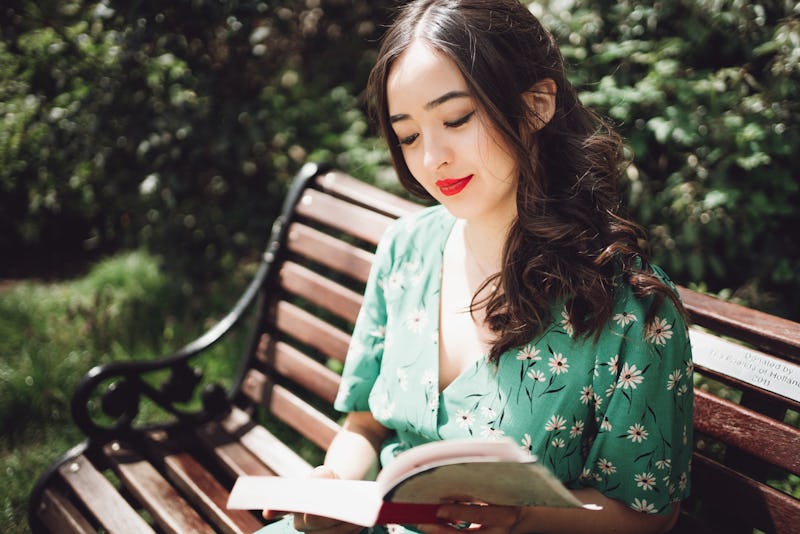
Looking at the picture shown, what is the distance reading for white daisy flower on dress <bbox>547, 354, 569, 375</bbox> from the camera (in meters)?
1.52

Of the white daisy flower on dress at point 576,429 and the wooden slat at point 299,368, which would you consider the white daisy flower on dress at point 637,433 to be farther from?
the wooden slat at point 299,368

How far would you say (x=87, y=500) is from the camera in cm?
215

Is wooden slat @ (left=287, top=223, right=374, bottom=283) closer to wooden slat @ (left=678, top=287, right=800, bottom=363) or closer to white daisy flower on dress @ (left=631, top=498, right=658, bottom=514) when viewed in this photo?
wooden slat @ (left=678, top=287, right=800, bottom=363)

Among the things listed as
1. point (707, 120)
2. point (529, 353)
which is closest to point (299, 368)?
point (529, 353)

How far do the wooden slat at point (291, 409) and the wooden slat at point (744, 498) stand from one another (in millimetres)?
1167

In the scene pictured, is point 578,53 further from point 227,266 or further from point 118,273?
point 118,273

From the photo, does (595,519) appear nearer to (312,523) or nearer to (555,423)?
(555,423)

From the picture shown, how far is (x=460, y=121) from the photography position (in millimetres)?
1480

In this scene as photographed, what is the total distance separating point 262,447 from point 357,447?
71 centimetres

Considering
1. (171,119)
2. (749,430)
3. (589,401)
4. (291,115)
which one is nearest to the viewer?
(589,401)

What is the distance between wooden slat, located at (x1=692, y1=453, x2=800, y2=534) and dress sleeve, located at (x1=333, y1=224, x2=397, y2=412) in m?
0.89

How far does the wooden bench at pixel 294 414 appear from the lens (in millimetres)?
1632

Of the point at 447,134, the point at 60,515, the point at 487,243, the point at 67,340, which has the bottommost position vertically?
the point at 67,340

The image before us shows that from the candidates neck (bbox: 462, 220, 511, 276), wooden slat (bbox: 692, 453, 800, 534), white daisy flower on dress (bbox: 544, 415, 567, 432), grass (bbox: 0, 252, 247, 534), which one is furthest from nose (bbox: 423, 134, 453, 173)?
grass (bbox: 0, 252, 247, 534)
